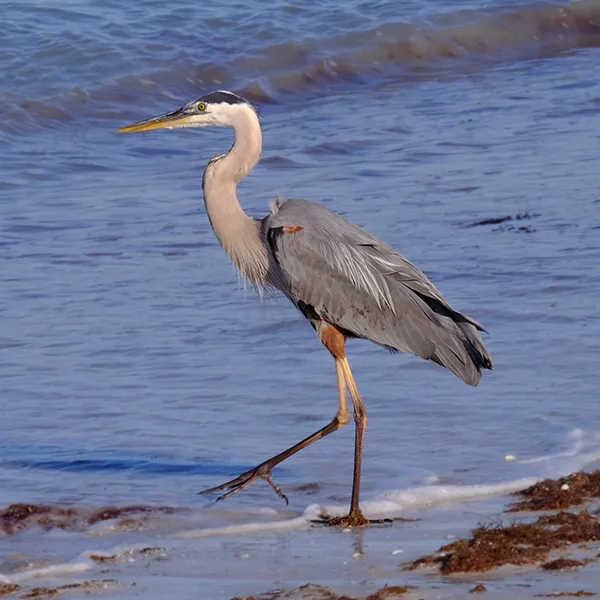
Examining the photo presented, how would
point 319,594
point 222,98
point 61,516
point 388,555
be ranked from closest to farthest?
point 319,594
point 388,555
point 61,516
point 222,98

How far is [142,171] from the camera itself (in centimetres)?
1162

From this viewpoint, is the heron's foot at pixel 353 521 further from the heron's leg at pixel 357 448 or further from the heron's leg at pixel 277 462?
the heron's leg at pixel 277 462

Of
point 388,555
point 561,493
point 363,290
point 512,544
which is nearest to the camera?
point 512,544

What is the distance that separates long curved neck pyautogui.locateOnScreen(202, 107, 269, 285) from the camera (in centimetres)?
636

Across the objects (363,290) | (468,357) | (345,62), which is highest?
(345,62)

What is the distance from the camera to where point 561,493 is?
530 cm

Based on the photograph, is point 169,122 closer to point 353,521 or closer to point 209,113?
point 209,113

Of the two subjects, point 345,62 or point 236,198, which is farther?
point 345,62

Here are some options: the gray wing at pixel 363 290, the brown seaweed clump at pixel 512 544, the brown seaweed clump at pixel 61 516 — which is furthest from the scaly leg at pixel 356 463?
the brown seaweed clump at pixel 61 516

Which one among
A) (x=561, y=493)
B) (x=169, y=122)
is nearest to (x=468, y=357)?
(x=561, y=493)

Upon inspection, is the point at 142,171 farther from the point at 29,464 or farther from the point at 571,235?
the point at 29,464

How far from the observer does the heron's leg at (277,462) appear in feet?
18.6

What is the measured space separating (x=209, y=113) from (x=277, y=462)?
1.69m

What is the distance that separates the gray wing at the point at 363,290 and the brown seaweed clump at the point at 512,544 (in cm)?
120
